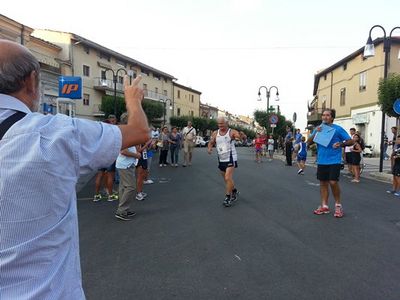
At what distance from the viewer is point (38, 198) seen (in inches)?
53.1

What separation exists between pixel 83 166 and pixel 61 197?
0.14m

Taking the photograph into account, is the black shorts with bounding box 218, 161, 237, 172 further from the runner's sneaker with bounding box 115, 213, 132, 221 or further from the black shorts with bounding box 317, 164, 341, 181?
the runner's sneaker with bounding box 115, 213, 132, 221

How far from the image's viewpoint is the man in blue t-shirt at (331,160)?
691 centimetres

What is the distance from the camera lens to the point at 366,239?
18.0 feet

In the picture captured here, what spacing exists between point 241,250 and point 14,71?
13.0 ft

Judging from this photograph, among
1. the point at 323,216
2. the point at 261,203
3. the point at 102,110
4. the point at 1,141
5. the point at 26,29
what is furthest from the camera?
the point at 102,110

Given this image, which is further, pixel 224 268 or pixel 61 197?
pixel 224 268

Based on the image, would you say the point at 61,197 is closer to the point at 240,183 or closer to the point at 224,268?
the point at 224,268

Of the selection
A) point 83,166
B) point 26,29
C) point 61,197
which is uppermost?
point 26,29

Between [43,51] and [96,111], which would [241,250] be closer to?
[43,51]

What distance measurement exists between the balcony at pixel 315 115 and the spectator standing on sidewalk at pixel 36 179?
42.9m

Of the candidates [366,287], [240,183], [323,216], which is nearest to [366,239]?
[323,216]

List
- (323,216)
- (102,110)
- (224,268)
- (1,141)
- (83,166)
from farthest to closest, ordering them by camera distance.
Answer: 1. (102,110)
2. (323,216)
3. (224,268)
4. (83,166)
5. (1,141)

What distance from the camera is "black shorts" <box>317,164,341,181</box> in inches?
272
